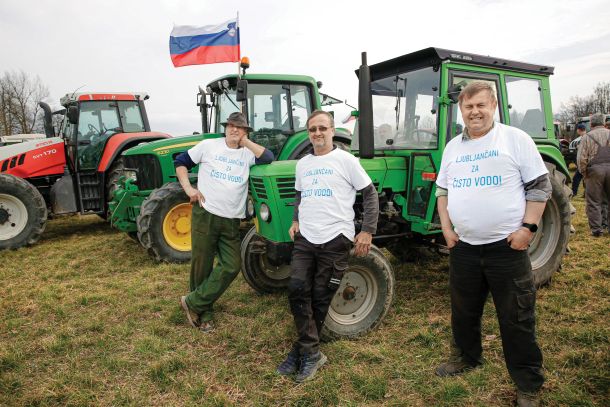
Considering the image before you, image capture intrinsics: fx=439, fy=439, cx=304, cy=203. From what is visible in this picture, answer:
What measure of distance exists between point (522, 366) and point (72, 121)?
26.1 feet

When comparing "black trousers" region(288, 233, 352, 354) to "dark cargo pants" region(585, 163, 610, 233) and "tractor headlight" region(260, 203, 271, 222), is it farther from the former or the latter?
"dark cargo pants" region(585, 163, 610, 233)

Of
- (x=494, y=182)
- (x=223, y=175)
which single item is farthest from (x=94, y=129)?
(x=494, y=182)

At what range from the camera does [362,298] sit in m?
3.49

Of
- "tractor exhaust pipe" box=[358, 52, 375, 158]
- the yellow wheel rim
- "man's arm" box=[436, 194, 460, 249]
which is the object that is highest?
"tractor exhaust pipe" box=[358, 52, 375, 158]

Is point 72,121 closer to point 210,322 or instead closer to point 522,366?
point 210,322

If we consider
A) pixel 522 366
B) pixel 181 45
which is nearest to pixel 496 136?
pixel 522 366

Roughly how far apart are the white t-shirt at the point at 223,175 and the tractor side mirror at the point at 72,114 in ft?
17.4

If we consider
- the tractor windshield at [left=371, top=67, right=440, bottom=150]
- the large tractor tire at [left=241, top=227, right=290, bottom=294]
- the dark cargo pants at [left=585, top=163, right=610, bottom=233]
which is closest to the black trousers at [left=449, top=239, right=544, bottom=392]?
the tractor windshield at [left=371, top=67, right=440, bottom=150]

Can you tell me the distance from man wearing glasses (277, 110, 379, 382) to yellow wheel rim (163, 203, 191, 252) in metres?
3.27

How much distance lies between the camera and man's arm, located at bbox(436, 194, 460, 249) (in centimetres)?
252

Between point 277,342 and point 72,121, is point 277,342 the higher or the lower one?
the lower one

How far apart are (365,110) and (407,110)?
74 cm

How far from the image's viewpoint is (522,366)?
242cm

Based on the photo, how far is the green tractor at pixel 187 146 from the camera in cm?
566
